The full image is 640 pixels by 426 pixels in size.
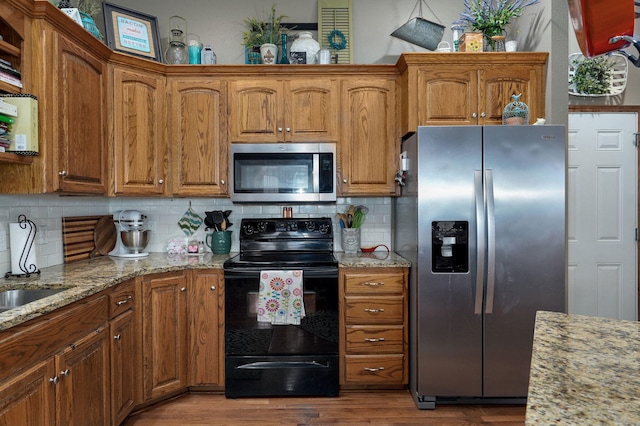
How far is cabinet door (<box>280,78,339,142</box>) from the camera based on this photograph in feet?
9.67

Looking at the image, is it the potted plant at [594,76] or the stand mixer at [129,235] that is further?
the potted plant at [594,76]

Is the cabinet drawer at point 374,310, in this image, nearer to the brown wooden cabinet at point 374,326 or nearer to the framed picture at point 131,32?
the brown wooden cabinet at point 374,326

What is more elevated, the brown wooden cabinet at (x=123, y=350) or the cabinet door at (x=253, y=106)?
the cabinet door at (x=253, y=106)

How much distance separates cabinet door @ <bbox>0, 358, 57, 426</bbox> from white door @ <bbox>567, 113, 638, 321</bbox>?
11.9 ft

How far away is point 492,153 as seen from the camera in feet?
7.91

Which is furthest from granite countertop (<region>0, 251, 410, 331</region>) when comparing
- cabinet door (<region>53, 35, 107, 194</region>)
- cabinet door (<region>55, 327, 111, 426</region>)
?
cabinet door (<region>53, 35, 107, 194</region>)

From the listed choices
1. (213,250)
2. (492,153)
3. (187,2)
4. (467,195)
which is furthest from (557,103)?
(187,2)

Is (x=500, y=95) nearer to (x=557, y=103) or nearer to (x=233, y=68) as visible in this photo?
(x=557, y=103)

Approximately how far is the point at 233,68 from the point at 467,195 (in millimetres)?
1834

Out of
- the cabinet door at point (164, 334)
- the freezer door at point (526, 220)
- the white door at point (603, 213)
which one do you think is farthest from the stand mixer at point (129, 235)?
the white door at point (603, 213)

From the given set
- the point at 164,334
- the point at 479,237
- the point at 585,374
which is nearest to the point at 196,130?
the point at 164,334

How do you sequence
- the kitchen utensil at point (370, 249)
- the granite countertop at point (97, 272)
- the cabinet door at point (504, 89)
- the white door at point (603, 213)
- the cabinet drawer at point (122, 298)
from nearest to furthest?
1. the granite countertop at point (97, 272)
2. the cabinet drawer at point (122, 298)
3. the cabinet door at point (504, 89)
4. the kitchen utensil at point (370, 249)
5. the white door at point (603, 213)

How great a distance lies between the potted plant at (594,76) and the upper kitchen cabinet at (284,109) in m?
2.01

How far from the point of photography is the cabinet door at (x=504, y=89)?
2.73 m
